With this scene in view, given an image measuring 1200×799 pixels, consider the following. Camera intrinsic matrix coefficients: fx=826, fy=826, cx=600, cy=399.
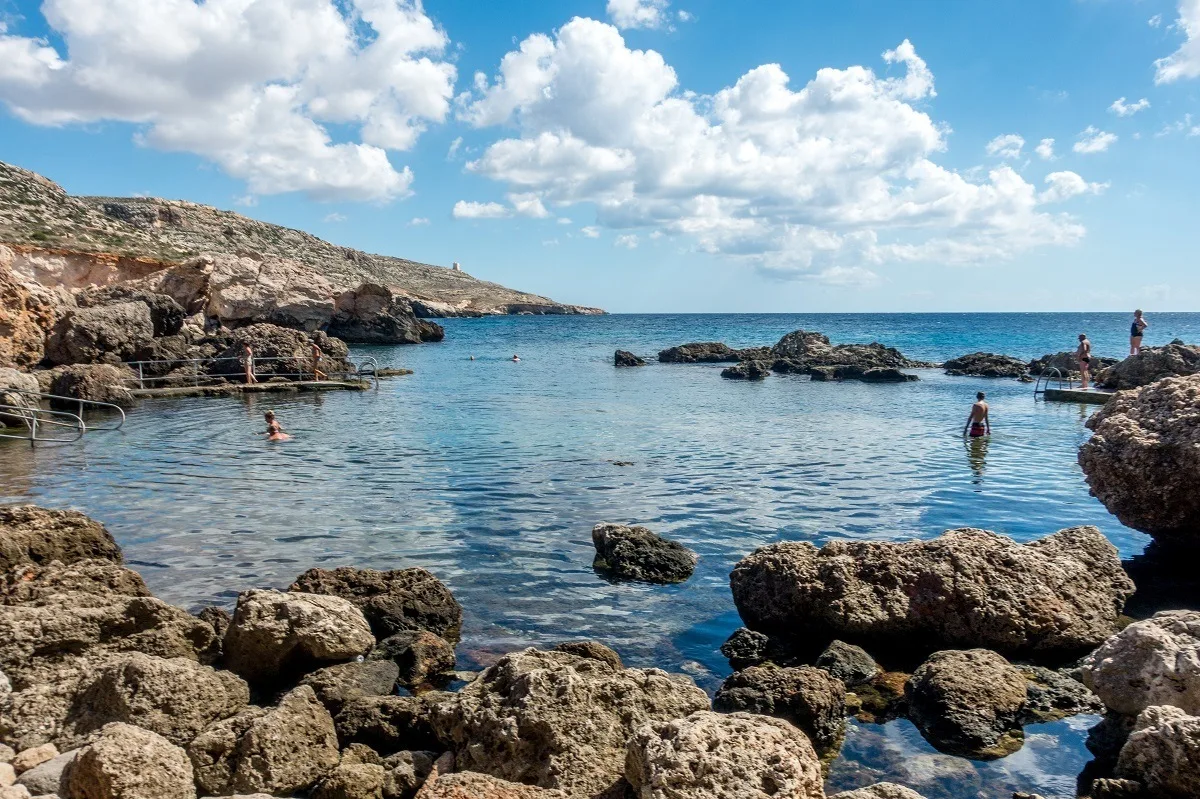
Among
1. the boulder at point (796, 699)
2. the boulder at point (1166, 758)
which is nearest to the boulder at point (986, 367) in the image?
the boulder at point (796, 699)

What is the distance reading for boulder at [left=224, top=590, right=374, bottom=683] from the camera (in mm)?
6562

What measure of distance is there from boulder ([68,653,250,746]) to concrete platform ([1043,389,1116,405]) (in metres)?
28.8

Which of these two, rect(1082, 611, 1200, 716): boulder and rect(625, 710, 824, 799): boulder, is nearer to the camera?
rect(625, 710, 824, 799): boulder

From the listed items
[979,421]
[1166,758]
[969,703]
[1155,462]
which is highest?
[1155,462]

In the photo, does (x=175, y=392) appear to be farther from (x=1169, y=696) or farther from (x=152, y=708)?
(x=1169, y=696)

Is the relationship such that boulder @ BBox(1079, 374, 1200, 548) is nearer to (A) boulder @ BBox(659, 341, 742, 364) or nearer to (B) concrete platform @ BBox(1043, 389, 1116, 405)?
(B) concrete platform @ BBox(1043, 389, 1116, 405)

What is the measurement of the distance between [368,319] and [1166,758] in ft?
203

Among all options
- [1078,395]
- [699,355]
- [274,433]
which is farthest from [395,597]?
Answer: [699,355]

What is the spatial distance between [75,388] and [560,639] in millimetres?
22442

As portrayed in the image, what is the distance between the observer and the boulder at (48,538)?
25.4 ft

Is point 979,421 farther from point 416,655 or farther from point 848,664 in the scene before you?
point 416,655

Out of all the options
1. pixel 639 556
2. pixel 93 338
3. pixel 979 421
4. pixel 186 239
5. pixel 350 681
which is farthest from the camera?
pixel 186 239

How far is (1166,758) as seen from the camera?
4488 millimetres

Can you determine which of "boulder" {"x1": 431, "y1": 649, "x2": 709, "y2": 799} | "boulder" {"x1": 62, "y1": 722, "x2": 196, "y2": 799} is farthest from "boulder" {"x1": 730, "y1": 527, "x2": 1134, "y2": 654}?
"boulder" {"x1": 62, "y1": 722, "x2": 196, "y2": 799}
